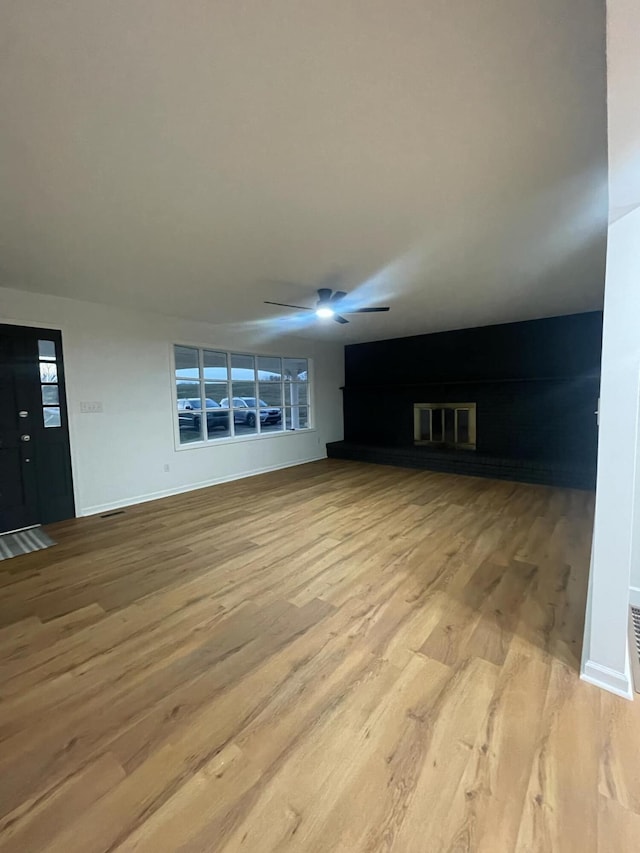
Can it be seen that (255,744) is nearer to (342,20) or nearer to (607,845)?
(607,845)

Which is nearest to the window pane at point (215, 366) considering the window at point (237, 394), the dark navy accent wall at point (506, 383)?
the window at point (237, 394)

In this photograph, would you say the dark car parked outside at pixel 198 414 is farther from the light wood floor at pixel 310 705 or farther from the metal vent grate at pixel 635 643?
the metal vent grate at pixel 635 643

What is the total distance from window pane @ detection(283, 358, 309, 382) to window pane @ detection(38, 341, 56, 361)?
143 inches

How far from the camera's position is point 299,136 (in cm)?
159

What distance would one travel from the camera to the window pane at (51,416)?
3.89m

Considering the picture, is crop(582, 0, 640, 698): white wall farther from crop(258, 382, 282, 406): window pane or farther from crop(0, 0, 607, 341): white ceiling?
crop(258, 382, 282, 406): window pane

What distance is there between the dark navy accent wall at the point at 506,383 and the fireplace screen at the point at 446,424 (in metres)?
0.11

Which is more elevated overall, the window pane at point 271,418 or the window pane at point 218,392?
the window pane at point 218,392

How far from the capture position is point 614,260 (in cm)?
151

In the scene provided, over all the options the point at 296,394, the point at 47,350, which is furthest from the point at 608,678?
the point at 296,394

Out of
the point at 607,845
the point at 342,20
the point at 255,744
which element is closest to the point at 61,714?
the point at 255,744

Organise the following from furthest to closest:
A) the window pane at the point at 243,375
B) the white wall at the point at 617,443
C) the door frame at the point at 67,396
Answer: the window pane at the point at 243,375, the door frame at the point at 67,396, the white wall at the point at 617,443

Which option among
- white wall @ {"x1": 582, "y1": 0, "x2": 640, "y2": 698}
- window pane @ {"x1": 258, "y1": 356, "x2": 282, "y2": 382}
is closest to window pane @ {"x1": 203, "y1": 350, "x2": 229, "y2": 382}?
window pane @ {"x1": 258, "y1": 356, "x2": 282, "y2": 382}

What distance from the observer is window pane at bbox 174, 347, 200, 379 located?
506cm
